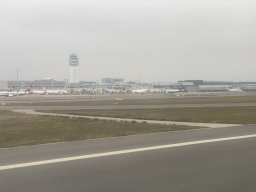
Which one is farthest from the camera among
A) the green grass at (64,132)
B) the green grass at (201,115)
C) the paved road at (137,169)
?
the green grass at (201,115)

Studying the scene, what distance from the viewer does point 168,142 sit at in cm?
1372

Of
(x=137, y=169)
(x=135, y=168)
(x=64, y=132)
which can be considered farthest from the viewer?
(x=64, y=132)

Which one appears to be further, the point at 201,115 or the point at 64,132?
the point at 201,115

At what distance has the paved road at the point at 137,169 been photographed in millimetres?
7277

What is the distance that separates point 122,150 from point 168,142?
305 cm

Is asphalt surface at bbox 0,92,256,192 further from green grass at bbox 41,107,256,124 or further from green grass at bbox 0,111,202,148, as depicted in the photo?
green grass at bbox 41,107,256,124

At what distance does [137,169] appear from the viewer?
29.0ft

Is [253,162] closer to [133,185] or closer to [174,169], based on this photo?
[174,169]

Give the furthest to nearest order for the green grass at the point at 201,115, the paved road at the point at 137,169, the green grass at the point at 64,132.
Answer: the green grass at the point at 201,115 < the green grass at the point at 64,132 < the paved road at the point at 137,169

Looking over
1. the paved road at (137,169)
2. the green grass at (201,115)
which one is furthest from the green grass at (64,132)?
the green grass at (201,115)

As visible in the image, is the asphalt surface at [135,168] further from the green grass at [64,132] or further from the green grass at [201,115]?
the green grass at [201,115]

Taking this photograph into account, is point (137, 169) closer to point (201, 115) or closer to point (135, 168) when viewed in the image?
point (135, 168)

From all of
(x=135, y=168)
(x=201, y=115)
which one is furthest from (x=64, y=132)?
(x=201, y=115)

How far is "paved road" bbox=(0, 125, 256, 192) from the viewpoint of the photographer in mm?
7277
